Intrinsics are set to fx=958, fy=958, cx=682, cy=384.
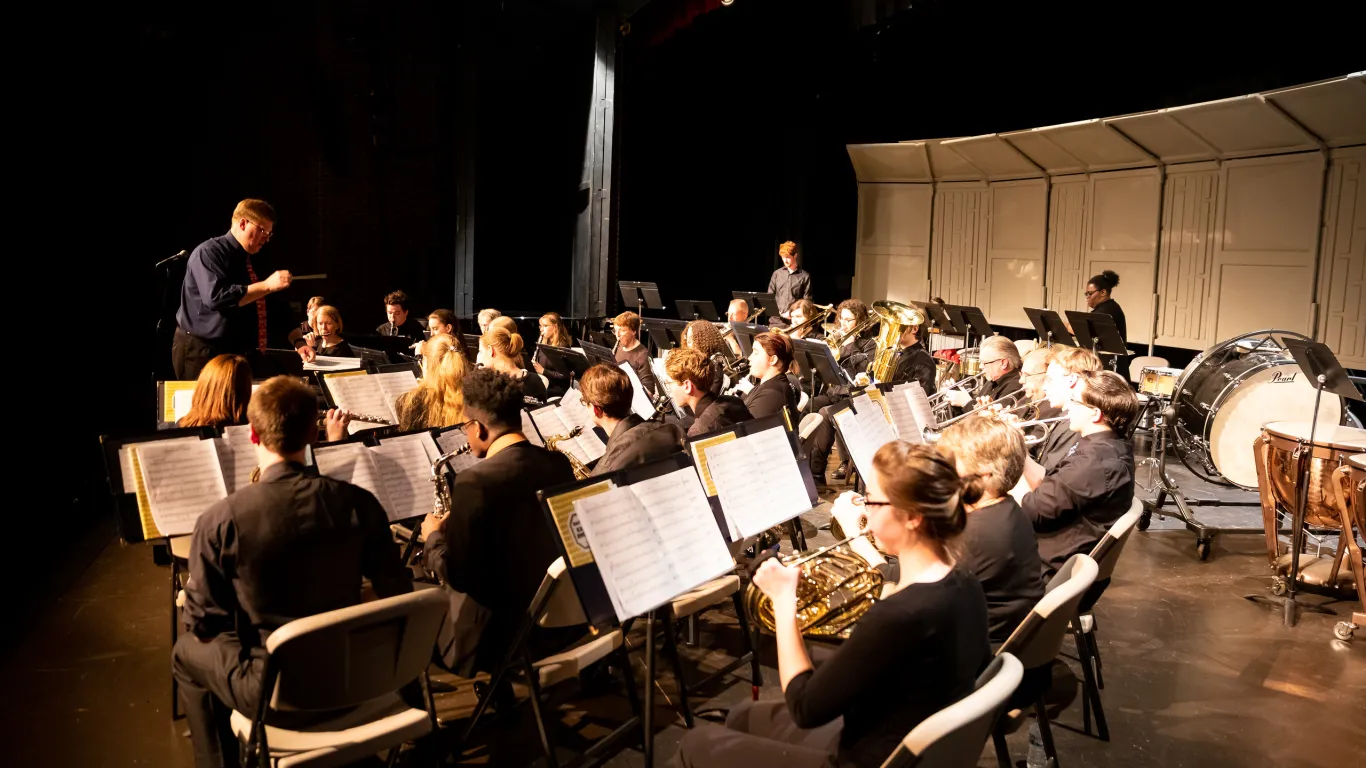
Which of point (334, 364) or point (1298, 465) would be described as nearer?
point (1298, 465)

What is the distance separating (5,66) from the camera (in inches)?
265

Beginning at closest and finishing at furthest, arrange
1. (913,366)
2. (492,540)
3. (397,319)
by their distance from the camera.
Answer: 1. (492,540)
2. (913,366)
3. (397,319)

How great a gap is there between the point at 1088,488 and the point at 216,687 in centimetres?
317

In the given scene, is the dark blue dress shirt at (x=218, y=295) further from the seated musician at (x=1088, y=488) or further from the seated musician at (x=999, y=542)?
the seated musician at (x=1088, y=488)

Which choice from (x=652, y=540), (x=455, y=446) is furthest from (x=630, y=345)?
(x=652, y=540)

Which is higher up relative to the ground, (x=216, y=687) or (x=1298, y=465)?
(x=1298, y=465)

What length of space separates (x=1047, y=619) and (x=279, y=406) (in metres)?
2.21

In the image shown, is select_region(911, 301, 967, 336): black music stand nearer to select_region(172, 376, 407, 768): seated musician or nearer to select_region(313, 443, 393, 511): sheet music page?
select_region(313, 443, 393, 511): sheet music page

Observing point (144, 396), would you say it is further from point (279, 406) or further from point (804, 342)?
point (279, 406)

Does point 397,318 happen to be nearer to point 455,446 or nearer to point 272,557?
point 455,446

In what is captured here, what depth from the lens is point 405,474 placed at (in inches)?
140

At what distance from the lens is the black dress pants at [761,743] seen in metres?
2.28

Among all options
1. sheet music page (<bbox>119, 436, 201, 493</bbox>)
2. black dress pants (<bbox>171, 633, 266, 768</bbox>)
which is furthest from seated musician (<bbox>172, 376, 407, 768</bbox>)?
sheet music page (<bbox>119, 436, 201, 493</bbox>)

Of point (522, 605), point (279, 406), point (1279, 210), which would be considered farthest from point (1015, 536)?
point (1279, 210)
